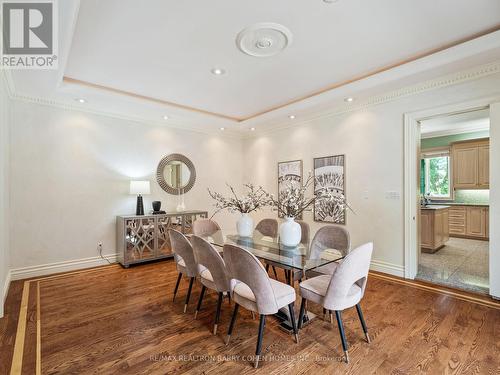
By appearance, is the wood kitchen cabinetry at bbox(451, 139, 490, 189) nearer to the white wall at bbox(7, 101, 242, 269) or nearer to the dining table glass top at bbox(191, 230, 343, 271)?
the dining table glass top at bbox(191, 230, 343, 271)

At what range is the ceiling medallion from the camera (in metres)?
2.36

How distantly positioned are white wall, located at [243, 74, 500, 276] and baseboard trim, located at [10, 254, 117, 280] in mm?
3738

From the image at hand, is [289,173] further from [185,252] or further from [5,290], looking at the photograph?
[5,290]

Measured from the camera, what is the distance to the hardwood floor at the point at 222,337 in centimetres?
188

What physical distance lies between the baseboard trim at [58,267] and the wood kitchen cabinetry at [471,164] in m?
8.09

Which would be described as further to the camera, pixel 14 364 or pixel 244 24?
pixel 244 24

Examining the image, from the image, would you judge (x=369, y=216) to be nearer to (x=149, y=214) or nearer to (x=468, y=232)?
(x=149, y=214)

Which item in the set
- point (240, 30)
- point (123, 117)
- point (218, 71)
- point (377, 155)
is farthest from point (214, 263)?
point (123, 117)

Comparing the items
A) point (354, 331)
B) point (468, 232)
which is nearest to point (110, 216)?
point (354, 331)

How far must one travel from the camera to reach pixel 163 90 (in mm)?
3826

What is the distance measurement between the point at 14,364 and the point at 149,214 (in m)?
2.76

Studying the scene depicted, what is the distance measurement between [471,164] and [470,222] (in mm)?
1421

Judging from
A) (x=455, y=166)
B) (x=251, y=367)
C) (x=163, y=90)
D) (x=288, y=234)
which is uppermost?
(x=163, y=90)

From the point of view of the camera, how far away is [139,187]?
4367 millimetres
